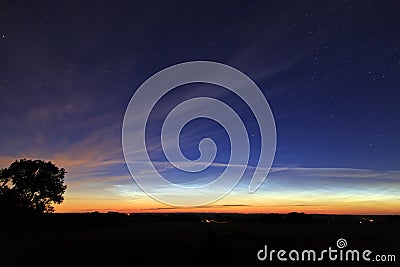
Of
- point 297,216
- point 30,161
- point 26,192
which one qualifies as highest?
point 30,161

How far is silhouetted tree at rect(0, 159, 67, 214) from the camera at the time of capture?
73938 mm

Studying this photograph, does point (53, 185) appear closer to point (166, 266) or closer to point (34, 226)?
point (34, 226)

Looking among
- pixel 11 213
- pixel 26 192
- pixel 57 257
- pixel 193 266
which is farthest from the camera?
pixel 26 192

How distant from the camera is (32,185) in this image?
76.4 m

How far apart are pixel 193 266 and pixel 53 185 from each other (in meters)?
64.7

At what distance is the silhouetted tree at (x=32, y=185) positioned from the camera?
73938mm

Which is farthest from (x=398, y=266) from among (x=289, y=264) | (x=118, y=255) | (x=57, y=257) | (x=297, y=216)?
(x=297, y=216)

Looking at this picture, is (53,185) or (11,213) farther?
(53,185)

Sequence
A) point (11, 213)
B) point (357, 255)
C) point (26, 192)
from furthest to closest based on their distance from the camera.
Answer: point (26, 192)
point (11, 213)
point (357, 255)

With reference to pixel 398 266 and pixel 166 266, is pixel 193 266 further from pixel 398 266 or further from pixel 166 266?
pixel 398 266

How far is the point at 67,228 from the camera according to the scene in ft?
221

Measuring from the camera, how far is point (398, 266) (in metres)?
23.8

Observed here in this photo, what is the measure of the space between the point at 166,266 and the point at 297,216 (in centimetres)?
16703

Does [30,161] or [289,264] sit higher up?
[30,161]
